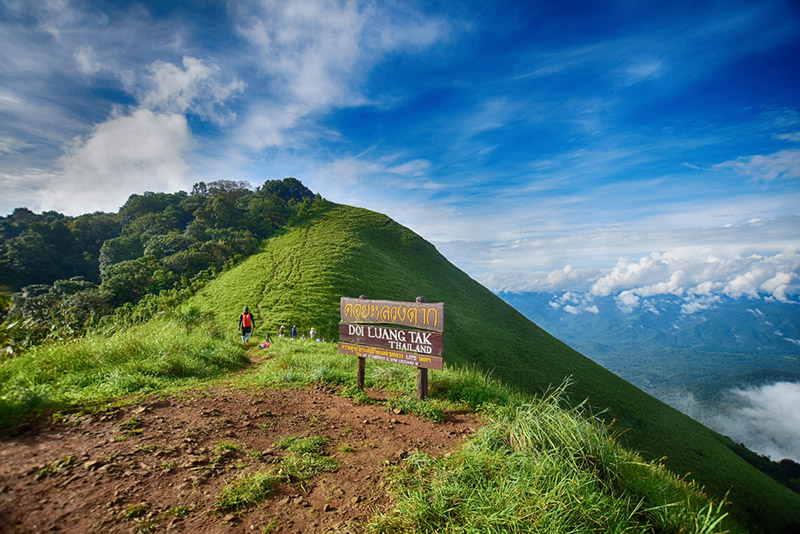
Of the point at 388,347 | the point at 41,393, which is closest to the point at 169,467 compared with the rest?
the point at 41,393

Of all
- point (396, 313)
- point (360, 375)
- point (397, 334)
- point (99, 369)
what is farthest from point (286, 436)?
point (99, 369)

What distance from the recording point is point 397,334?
7.30 metres

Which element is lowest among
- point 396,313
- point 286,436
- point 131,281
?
point 286,436

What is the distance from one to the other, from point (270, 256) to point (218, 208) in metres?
18.8

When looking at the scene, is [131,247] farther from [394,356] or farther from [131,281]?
[394,356]

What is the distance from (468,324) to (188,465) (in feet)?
115

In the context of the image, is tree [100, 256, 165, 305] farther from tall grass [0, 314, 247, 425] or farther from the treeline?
tall grass [0, 314, 247, 425]

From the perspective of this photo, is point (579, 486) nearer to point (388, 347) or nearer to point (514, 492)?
point (514, 492)

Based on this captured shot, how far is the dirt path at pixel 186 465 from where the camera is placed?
124 inches

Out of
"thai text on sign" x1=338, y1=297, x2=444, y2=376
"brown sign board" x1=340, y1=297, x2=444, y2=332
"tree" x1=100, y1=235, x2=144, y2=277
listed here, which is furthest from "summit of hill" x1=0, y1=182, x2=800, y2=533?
"tree" x1=100, y1=235, x2=144, y2=277

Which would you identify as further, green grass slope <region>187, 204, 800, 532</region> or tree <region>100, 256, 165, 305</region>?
tree <region>100, 256, 165, 305</region>

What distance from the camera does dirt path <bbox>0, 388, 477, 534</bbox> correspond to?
3146mm

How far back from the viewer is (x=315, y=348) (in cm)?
1259

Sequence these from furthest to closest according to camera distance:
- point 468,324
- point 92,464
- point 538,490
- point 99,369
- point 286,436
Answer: point 468,324
point 99,369
point 286,436
point 92,464
point 538,490
